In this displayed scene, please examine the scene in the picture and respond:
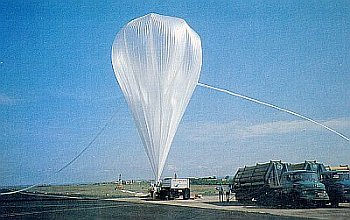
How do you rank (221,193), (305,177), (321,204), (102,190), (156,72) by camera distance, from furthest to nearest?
(102,190), (221,193), (305,177), (321,204), (156,72)

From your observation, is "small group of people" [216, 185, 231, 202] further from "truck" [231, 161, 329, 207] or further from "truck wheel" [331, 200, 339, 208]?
"truck wheel" [331, 200, 339, 208]

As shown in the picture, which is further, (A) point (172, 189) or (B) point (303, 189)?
(A) point (172, 189)

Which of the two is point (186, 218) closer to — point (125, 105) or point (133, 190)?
point (133, 190)

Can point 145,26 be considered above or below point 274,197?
above

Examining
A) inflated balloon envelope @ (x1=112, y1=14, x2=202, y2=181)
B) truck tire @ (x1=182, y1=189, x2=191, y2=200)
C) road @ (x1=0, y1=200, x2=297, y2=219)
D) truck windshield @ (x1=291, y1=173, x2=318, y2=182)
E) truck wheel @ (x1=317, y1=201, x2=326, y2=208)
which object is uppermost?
inflated balloon envelope @ (x1=112, y1=14, x2=202, y2=181)

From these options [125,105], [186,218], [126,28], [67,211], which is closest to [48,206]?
[67,211]

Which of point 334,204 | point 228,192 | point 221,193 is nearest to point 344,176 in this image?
point 334,204

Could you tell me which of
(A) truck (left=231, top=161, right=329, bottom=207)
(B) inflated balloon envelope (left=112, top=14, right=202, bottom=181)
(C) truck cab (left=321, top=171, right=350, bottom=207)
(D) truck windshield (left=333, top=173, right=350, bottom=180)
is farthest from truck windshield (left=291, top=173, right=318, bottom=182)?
(B) inflated balloon envelope (left=112, top=14, right=202, bottom=181)

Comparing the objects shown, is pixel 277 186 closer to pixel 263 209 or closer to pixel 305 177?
pixel 305 177
